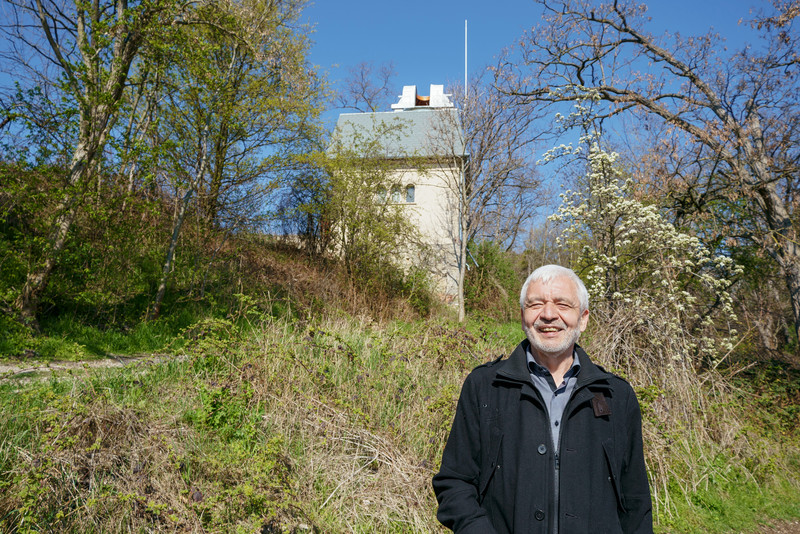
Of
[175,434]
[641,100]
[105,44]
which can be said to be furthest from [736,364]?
[105,44]

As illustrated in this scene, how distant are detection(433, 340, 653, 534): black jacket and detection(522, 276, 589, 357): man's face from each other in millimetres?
103

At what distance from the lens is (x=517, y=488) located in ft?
6.05

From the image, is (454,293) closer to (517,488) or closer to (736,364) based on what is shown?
(736,364)

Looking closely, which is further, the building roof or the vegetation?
the building roof

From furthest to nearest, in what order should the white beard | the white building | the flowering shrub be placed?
the white building → the flowering shrub → the white beard

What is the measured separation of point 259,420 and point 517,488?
11.0 ft

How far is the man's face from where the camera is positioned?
2066 millimetres

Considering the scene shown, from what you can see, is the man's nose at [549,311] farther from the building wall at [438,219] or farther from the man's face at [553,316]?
the building wall at [438,219]

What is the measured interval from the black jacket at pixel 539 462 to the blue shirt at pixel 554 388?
46 millimetres

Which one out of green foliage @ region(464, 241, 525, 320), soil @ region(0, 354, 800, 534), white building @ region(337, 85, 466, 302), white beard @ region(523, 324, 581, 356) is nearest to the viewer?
white beard @ region(523, 324, 581, 356)

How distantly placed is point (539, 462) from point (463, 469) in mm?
319

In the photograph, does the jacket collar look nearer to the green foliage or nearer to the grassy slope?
the grassy slope

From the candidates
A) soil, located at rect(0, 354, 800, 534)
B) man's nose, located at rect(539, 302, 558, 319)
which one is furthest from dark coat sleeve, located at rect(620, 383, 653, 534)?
soil, located at rect(0, 354, 800, 534)

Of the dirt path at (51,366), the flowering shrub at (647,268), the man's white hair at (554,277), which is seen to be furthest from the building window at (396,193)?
the man's white hair at (554,277)
